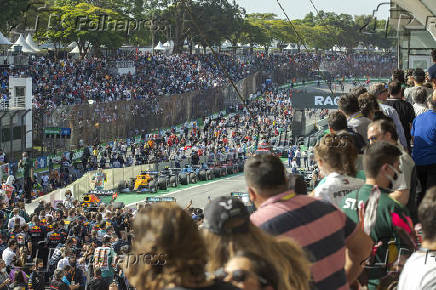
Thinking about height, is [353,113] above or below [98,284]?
above

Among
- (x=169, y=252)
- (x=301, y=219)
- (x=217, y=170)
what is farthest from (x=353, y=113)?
(x=217, y=170)

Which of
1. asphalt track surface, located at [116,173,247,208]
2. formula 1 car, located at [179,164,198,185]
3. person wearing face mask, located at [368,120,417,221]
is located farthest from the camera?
formula 1 car, located at [179,164,198,185]

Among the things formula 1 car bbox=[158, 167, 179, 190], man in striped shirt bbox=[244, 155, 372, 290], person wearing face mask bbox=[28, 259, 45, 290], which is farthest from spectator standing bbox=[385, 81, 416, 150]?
formula 1 car bbox=[158, 167, 179, 190]

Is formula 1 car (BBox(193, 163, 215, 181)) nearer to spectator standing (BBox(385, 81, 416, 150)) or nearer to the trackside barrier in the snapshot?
the trackside barrier

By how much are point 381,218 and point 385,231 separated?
8cm

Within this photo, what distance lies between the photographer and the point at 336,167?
16.7 ft

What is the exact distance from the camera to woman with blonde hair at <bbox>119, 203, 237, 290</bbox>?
3092 mm

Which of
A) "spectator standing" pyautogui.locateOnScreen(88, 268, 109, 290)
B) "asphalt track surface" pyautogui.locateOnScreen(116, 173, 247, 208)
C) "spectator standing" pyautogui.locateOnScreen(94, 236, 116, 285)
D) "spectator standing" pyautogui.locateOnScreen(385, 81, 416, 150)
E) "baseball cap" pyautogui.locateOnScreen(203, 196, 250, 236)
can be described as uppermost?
"spectator standing" pyautogui.locateOnScreen(385, 81, 416, 150)

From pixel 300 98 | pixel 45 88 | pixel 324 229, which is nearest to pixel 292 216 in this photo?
pixel 324 229

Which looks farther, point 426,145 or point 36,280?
point 36,280

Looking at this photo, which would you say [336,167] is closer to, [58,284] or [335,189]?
[335,189]

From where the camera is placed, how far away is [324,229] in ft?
13.3

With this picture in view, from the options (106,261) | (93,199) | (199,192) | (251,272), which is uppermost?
(251,272)

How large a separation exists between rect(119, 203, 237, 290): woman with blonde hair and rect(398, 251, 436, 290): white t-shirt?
99cm
